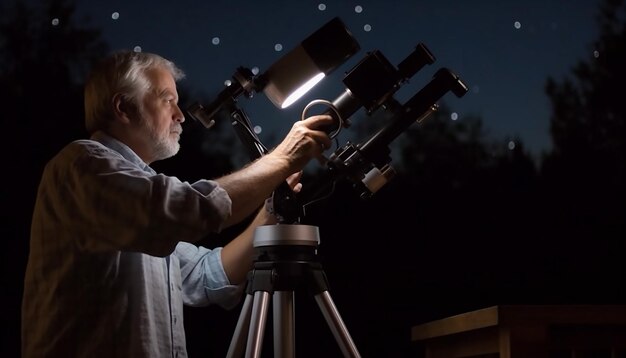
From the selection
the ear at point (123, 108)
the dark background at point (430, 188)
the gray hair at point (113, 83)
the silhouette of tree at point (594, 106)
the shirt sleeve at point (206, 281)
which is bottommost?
the shirt sleeve at point (206, 281)

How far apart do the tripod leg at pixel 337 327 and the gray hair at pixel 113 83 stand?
25.9 inches

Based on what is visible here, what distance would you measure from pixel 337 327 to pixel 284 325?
13 centimetres

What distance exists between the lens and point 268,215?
1878mm

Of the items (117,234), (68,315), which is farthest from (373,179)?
(68,315)

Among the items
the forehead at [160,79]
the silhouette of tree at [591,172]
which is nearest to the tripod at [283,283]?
the forehead at [160,79]

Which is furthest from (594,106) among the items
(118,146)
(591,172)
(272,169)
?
(118,146)

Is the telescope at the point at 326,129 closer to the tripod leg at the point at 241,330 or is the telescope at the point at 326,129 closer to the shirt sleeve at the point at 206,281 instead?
the tripod leg at the point at 241,330

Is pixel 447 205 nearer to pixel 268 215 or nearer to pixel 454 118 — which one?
pixel 454 118

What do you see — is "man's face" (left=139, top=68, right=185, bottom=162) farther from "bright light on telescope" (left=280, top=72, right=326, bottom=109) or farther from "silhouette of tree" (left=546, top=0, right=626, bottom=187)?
"silhouette of tree" (left=546, top=0, right=626, bottom=187)

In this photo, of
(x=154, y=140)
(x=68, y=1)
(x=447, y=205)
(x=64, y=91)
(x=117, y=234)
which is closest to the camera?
(x=117, y=234)

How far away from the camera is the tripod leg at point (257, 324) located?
1.64 meters

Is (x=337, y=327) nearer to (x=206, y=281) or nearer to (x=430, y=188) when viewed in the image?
(x=206, y=281)

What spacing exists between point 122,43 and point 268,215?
250 centimetres

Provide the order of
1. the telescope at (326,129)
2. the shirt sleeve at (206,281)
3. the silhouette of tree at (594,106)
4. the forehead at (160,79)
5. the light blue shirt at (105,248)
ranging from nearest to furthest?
the light blue shirt at (105,248) < the telescope at (326,129) < the forehead at (160,79) < the shirt sleeve at (206,281) < the silhouette of tree at (594,106)
